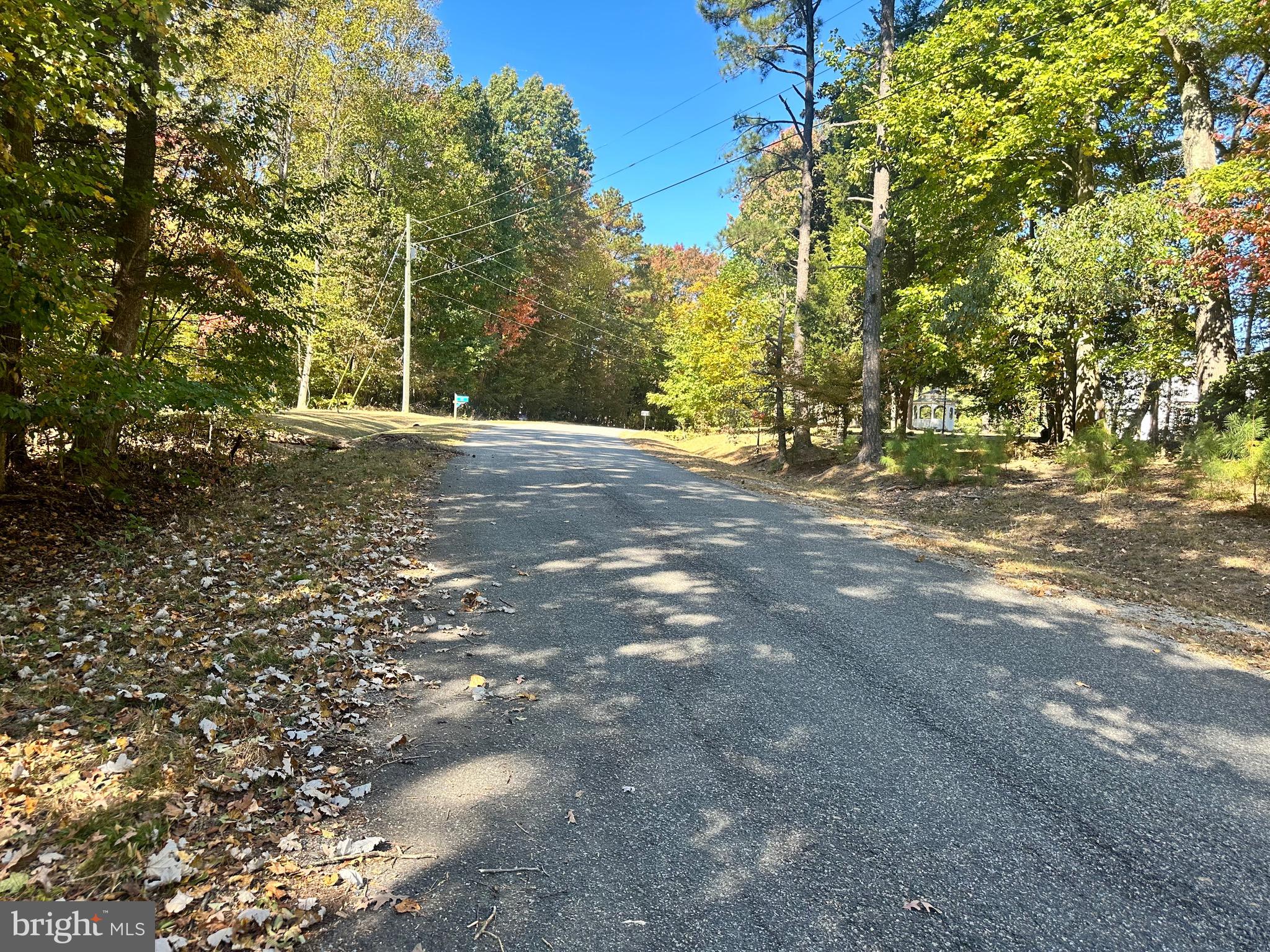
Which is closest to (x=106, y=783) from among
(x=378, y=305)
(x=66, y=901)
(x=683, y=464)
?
(x=66, y=901)

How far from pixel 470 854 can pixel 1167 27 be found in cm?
1557

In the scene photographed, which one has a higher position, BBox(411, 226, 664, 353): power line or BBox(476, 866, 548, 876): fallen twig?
BBox(411, 226, 664, 353): power line

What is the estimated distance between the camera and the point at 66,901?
6.18 feet

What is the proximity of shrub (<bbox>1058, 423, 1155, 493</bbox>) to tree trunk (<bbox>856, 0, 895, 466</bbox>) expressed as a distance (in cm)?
407

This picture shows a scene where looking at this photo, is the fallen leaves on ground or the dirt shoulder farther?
the dirt shoulder

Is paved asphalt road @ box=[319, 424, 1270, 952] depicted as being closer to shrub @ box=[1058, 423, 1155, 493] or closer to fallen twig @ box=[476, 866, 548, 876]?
fallen twig @ box=[476, 866, 548, 876]

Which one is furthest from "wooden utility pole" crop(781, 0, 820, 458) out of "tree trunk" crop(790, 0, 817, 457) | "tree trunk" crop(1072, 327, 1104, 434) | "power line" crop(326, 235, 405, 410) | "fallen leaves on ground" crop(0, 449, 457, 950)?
"power line" crop(326, 235, 405, 410)

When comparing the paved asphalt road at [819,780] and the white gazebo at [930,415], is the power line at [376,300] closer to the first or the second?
the white gazebo at [930,415]

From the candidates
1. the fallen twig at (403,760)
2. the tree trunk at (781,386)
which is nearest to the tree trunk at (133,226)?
the fallen twig at (403,760)

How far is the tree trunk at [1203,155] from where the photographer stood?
10734 millimetres

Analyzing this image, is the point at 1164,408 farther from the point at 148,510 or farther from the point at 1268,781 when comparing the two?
the point at 148,510

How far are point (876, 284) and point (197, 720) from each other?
14403mm

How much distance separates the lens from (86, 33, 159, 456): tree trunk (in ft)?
21.0

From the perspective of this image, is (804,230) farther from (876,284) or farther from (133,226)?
(133,226)
